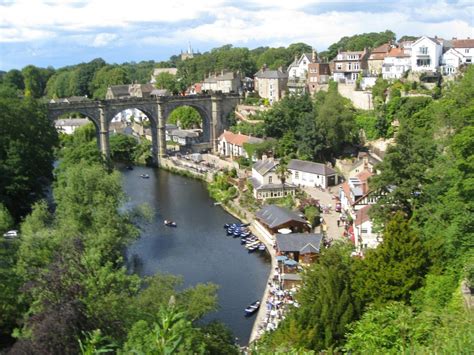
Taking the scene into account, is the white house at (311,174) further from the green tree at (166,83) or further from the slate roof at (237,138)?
the green tree at (166,83)

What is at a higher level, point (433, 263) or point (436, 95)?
point (436, 95)

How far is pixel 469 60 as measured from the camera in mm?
51344

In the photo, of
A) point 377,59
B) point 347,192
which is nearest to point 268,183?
point 347,192

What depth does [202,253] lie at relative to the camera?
31.1 m

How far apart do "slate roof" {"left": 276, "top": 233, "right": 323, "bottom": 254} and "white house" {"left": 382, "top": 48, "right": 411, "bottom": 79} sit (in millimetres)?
26946

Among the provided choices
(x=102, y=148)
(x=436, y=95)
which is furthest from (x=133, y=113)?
(x=436, y=95)

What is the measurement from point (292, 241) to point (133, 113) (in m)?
55.3

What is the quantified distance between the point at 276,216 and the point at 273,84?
33.3 metres

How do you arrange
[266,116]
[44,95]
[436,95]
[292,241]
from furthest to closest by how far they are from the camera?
[44,95], [266,116], [436,95], [292,241]

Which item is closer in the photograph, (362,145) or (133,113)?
(362,145)

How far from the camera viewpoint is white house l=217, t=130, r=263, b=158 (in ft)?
171

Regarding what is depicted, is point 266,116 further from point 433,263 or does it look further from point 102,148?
point 433,263

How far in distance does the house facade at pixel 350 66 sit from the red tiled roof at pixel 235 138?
37.7ft

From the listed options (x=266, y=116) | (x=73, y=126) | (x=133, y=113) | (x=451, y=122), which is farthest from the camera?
(x=133, y=113)
